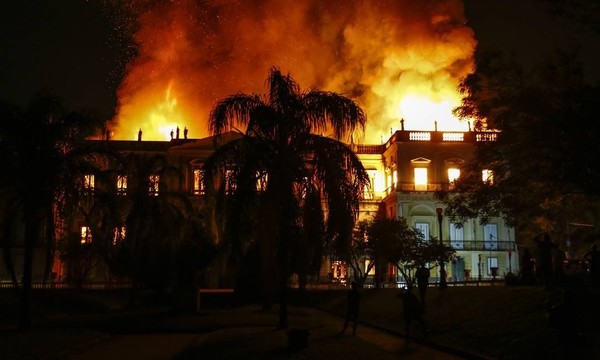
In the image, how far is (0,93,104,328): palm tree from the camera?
19344 mm

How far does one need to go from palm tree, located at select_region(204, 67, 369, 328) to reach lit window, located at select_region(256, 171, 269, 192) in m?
0.03

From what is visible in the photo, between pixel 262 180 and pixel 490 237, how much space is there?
3904 cm

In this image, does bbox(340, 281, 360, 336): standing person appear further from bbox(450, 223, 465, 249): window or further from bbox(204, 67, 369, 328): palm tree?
bbox(450, 223, 465, 249): window

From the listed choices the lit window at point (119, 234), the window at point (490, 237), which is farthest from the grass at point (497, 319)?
the window at point (490, 237)

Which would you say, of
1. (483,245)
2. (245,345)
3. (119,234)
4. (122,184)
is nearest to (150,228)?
(119,234)

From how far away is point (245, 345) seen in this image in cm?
1402

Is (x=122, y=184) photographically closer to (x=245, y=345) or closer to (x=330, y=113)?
(x=330, y=113)

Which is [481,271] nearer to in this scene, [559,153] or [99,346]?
[559,153]

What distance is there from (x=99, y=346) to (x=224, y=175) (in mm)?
5903

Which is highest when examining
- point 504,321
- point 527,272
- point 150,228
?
point 150,228

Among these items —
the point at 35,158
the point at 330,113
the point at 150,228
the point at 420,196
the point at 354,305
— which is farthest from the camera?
the point at 420,196

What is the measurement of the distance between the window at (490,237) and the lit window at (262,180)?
37885 millimetres

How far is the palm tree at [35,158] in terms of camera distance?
19.3 meters

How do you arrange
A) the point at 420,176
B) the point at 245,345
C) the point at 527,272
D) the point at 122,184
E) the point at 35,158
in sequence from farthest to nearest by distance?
the point at 420,176 < the point at 122,184 < the point at 527,272 < the point at 35,158 < the point at 245,345
